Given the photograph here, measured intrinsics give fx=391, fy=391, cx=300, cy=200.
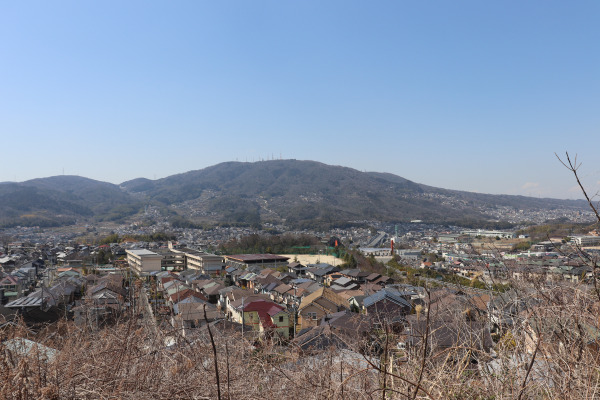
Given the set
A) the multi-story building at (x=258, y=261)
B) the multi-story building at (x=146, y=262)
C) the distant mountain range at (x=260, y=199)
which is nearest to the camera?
the multi-story building at (x=146, y=262)

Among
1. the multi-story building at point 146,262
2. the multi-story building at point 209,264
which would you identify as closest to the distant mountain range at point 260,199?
the multi-story building at point 209,264

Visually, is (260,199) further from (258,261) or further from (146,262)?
(146,262)

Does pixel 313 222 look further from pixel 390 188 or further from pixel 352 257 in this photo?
pixel 390 188

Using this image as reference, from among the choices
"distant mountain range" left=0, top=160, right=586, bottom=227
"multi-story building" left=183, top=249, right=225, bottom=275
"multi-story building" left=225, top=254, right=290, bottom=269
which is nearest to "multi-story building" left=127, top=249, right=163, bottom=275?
"multi-story building" left=183, top=249, right=225, bottom=275

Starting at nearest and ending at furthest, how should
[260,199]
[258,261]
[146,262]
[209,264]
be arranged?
[146,262], [209,264], [258,261], [260,199]

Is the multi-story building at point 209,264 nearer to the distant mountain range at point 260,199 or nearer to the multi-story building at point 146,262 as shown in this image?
the multi-story building at point 146,262

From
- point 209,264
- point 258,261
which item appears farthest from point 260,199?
point 209,264

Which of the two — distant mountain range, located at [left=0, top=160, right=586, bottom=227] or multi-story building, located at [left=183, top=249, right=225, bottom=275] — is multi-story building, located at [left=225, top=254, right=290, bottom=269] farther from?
distant mountain range, located at [left=0, top=160, right=586, bottom=227]

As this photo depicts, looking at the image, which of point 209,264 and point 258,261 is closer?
point 209,264

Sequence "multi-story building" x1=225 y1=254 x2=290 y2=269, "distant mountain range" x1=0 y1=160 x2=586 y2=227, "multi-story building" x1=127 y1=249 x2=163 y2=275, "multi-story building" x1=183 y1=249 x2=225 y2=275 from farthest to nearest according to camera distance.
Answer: "distant mountain range" x1=0 y1=160 x2=586 y2=227 < "multi-story building" x1=225 y1=254 x2=290 y2=269 < "multi-story building" x1=183 y1=249 x2=225 y2=275 < "multi-story building" x1=127 y1=249 x2=163 y2=275
